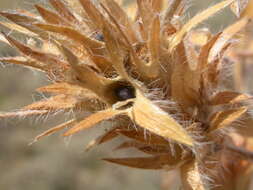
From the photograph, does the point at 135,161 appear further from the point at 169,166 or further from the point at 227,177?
the point at 227,177

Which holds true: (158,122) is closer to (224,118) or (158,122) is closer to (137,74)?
(137,74)

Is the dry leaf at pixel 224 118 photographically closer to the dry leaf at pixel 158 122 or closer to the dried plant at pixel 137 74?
the dried plant at pixel 137 74

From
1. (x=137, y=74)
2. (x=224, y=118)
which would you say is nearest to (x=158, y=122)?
(x=137, y=74)

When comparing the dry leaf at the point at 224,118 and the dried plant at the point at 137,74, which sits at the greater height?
the dried plant at the point at 137,74

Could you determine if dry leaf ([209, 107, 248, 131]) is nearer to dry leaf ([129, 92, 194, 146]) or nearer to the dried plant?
the dried plant

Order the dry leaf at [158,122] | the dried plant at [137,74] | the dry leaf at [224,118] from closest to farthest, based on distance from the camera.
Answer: the dry leaf at [158,122], the dried plant at [137,74], the dry leaf at [224,118]

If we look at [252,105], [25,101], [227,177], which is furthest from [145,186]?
[252,105]

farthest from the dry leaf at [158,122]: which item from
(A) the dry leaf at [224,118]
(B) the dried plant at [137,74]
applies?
(A) the dry leaf at [224,118]

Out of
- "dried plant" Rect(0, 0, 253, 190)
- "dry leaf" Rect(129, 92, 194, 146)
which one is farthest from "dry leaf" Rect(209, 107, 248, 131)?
"dry leaf" Rect(129, 92, 194, 146)
